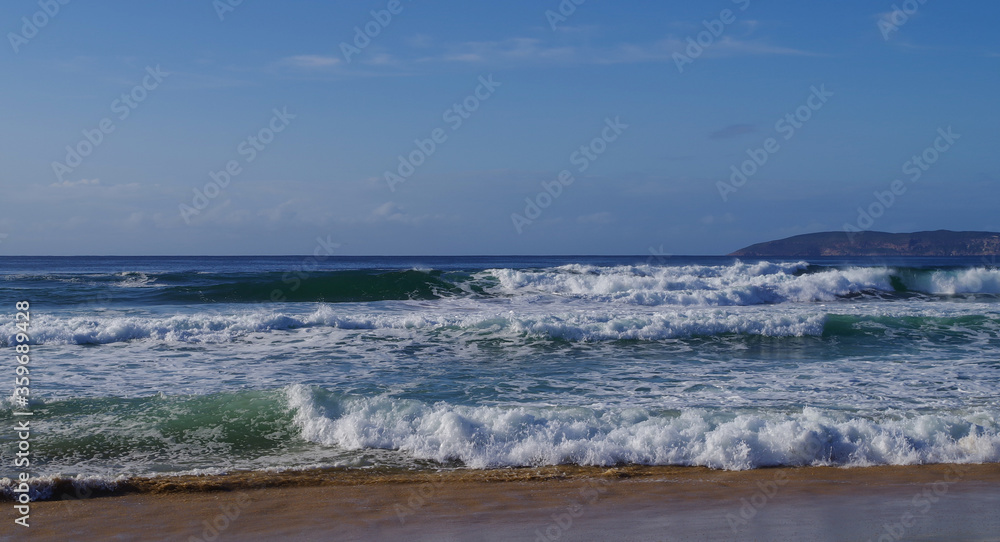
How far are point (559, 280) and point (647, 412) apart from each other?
18661 millimetres

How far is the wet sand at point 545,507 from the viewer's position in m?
4.70

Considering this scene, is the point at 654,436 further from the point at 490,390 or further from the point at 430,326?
the point at 430,326

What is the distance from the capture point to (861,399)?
8.48 meters

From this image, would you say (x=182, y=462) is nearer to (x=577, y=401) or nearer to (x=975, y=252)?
(x=577, y=401)

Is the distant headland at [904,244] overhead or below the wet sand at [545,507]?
overhead

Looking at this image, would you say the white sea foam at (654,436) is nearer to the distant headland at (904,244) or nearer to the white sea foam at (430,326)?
the white sea foam at (430,326)

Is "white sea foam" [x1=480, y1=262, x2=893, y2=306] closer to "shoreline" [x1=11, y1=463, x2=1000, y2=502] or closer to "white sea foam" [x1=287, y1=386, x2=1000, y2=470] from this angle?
"white sea foam" [x1=287, y1=386, x2=1000, y2=470]

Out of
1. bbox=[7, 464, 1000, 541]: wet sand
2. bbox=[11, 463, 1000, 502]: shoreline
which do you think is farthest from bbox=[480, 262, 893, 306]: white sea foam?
bbox=[7, 464, 1000, 541]: wet sand

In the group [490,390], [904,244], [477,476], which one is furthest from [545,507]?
[904,244]

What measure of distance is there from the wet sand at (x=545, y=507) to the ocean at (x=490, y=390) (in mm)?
431

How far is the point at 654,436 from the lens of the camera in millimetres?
6672

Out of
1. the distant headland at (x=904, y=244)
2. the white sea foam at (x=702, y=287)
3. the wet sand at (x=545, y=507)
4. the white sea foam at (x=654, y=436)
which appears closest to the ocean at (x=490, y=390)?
the white sea foam at (x=654, y=436)

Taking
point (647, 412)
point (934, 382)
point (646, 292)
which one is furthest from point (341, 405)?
point (646, 292)

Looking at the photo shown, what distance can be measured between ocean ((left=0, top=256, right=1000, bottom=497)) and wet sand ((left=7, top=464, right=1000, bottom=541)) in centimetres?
43
